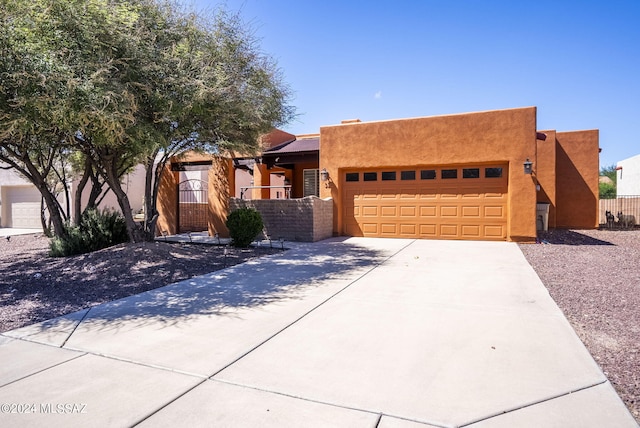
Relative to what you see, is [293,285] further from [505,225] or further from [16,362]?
[505,225]

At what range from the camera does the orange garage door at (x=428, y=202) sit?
12320 mm

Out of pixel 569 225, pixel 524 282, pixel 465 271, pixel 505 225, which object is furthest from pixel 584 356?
pixel 569 225

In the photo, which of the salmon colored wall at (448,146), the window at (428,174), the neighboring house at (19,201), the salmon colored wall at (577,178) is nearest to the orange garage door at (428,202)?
the window at (428,174)

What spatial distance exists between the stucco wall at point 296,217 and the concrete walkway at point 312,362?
262 inches

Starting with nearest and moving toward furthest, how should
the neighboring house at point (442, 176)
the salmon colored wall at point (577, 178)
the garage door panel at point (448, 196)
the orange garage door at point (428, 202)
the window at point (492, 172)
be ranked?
the neighboring house at point (442, 176) < the window at point (492, 172) < the orange garage door at point (428, 202) < the garage door panel at point (448, 196) < the salmon colored wall at point (577, 178)

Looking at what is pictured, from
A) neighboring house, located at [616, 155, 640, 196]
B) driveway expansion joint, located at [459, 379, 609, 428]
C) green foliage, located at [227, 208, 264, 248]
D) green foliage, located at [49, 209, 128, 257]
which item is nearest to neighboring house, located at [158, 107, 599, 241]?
green foliage, located at [227, 208, 264, 248]

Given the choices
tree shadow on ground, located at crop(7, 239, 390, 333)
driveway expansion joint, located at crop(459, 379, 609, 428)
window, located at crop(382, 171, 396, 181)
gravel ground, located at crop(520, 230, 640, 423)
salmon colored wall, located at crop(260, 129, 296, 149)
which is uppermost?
salmon colored wall, located at crop(260, 129, 296, 149)

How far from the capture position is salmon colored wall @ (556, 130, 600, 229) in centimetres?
1588

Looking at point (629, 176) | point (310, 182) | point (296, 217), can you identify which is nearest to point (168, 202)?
point (296, 217)

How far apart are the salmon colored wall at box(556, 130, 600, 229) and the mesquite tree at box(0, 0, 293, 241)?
511 inches

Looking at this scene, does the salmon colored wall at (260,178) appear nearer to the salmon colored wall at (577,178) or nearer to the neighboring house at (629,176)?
the salmon colored wall at (577,178)

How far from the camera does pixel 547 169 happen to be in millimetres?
15641

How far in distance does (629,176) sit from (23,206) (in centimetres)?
4053

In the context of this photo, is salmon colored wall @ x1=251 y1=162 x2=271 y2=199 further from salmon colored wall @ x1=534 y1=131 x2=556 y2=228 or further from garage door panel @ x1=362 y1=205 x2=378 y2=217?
salmon colored wall @ x1=534 y1=131 x2=556 y2=228
